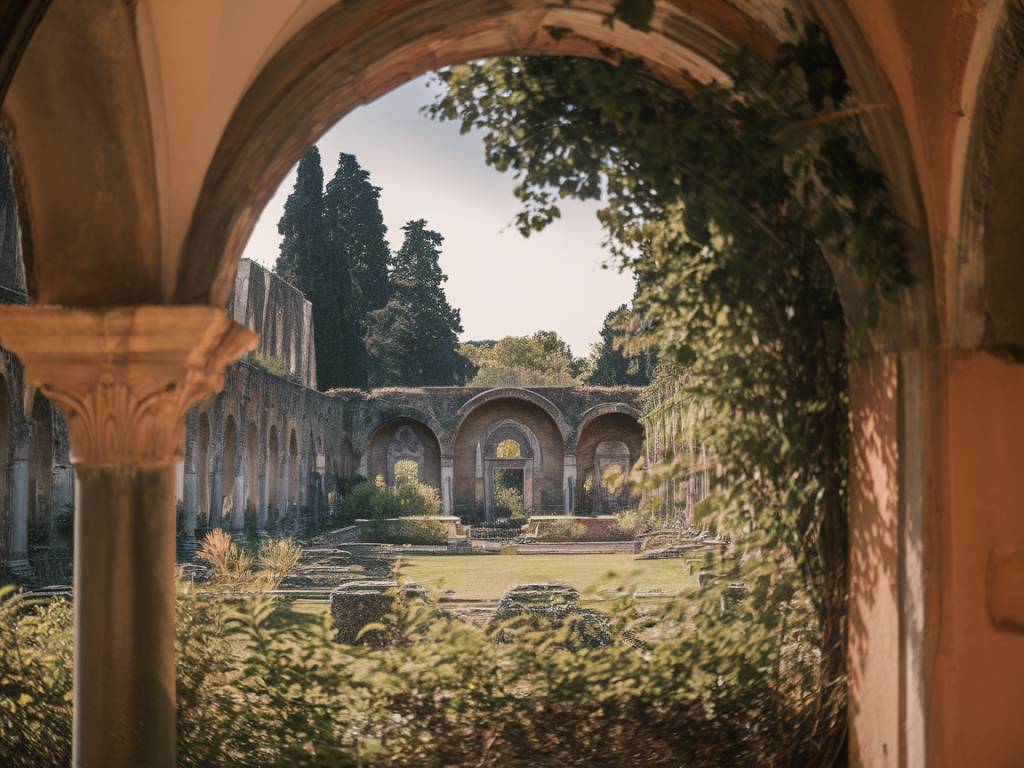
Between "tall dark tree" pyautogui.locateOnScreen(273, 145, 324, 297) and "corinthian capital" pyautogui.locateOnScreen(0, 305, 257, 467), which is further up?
"tall dark tree" pyautogui.locateOnScreen(273, 145, 324, 297)

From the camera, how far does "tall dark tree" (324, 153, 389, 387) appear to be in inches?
1277

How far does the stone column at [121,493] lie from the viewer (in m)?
3.54

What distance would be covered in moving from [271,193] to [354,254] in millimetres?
35179

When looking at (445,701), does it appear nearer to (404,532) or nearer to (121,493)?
(121,493)

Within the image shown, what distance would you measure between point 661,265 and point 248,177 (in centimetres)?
184

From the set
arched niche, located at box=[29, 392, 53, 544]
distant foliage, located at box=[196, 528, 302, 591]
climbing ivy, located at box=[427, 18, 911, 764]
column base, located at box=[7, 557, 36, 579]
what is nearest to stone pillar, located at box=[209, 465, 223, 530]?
distant foliage, located at box=[196, 528, 302, 591]

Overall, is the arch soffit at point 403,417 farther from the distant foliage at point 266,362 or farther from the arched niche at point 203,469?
the arched niche at point 203,469

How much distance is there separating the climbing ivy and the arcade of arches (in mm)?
171

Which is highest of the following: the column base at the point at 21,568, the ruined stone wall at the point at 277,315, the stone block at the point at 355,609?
the ruined stone wall at the point at 277,315

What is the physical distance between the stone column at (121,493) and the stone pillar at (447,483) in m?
24.7

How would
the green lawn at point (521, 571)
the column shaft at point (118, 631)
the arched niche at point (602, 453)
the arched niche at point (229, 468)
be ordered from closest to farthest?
1. the column shaft at point (118, 631)
2. the green lawn at point (521, 571)
3. the arched niche at point (229, 468)
4. the arched niche at point (602, 453)

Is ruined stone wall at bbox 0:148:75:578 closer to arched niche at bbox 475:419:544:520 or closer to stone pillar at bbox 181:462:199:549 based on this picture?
stone pillar at bbox 181:462:199:549

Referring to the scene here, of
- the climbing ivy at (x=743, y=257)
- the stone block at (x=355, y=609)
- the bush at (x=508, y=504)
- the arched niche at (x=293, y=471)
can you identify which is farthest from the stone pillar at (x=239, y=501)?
the climbing ivy at (x=743, y=257)

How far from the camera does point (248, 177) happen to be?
3.72 meters
